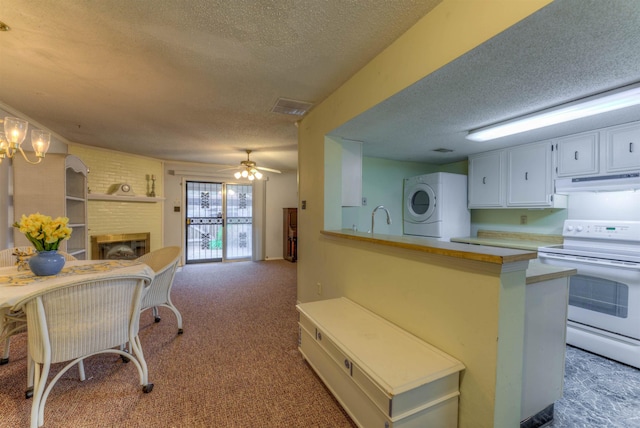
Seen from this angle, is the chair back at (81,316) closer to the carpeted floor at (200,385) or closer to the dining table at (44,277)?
the dining table at (44,277)

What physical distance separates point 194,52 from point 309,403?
244 cm

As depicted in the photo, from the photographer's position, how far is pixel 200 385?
181 centimetres

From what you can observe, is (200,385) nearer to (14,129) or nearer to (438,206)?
(14,129)

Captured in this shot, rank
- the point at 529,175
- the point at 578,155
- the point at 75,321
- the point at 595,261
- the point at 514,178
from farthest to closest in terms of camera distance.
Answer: the point at 514,178, the point at 529,175, the point at 578,155, the point at 595,261, the point at 75,321

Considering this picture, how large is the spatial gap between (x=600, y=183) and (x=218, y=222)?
632 cm

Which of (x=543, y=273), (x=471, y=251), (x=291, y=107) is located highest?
(x=291, y=107)

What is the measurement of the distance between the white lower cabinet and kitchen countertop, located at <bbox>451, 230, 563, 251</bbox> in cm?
199

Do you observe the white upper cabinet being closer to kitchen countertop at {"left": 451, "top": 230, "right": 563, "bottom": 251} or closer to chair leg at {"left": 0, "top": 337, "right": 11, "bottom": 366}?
kitchen countertop at {"left": 451, "top": 230, "right": 563, "bottom": 251}

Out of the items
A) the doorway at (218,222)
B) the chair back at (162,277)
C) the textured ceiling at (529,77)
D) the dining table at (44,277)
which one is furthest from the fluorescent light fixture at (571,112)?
the doorway at (218,222)

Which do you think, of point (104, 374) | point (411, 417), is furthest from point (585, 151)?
point (104, 374)

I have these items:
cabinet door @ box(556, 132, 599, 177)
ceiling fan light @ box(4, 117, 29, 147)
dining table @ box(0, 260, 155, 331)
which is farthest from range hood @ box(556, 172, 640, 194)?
ceiling fan light @ box(4, 117, 29, 147)

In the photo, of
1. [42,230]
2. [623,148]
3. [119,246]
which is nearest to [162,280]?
[42,230]

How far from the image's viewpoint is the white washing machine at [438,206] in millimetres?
3676

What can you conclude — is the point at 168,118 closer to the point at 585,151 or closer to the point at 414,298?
the point at 414,298
